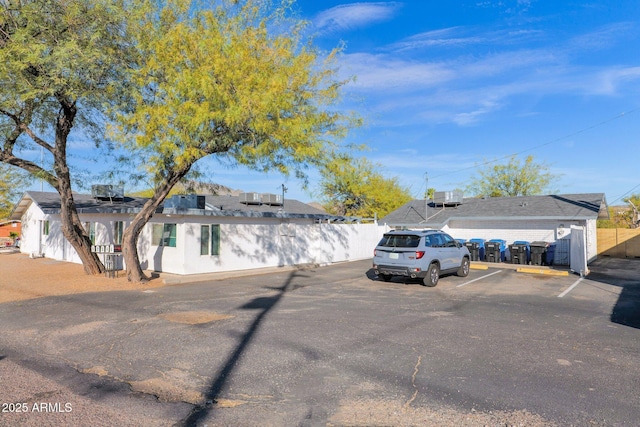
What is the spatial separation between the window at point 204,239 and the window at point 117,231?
15.0 ft

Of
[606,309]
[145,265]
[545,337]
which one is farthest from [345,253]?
[545,337]

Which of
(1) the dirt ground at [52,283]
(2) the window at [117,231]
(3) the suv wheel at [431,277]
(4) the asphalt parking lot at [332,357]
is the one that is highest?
(2) the window at [117,231]

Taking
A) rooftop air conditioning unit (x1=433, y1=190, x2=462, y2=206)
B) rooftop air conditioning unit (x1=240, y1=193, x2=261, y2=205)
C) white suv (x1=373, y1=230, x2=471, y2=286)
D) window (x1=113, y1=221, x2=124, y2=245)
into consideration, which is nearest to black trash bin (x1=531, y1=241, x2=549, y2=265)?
rooftop air conditioning unit (x1=433, y1=190, x2=462, y2=206)

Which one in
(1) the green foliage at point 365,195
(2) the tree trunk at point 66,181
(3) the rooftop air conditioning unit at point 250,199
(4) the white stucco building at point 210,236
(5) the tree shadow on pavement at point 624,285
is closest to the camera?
(5) the tree shadow on pavement at point 624,285

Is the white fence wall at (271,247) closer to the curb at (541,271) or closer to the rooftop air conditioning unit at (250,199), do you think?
the rooftop air conditioning unit at (250,199)

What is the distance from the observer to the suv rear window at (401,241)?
13031mm

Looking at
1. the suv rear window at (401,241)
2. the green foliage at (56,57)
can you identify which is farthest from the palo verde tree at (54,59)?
the suv rear window at (401,241)

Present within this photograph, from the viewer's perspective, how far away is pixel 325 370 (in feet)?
18.1

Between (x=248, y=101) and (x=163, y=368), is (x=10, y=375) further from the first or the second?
(x=248, y=101)

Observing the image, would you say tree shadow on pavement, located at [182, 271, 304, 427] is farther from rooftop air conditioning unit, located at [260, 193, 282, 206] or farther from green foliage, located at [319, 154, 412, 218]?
green foliage, located at [319, 154, 412, 218]

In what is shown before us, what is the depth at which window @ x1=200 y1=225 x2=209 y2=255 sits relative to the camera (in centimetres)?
1600

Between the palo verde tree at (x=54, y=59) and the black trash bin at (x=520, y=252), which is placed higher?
the palo verde tree at (x=54, y=59)

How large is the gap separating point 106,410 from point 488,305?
8.62 metres

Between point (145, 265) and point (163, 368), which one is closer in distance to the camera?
point (163, 368)
